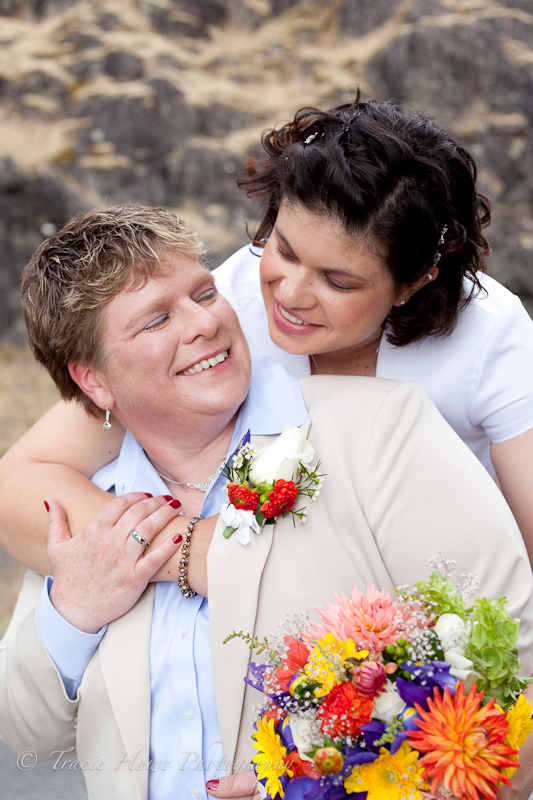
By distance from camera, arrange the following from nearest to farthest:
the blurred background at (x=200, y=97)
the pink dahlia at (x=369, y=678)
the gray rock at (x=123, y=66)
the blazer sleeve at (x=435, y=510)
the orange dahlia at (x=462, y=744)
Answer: the orange dahlia at (x=462, y=744), the pink dahlia at (x=369, y=678), the blazer sleeve at (x=435, y=510), the blurred background at (x=200, y=97), the gray rock at (x=123, y=66)

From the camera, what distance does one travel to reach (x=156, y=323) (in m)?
2.54

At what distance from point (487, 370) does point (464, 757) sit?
182 cm

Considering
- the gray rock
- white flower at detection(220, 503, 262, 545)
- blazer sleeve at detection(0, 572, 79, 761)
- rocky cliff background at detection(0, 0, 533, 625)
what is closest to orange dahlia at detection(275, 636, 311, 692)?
white flower at detection(220, 503, 262, 545)

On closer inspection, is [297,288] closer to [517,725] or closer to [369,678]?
[369,678]

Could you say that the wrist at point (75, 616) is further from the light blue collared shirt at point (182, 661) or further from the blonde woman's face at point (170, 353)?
the blonde woman's face at point (170, 353)

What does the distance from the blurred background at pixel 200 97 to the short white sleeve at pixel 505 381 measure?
801 centimetres

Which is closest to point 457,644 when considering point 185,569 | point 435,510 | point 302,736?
point 302,736

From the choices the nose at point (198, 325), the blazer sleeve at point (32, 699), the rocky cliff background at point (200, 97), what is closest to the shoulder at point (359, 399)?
the nose at point (198, 325)

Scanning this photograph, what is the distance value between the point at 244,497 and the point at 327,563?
1.14 ft

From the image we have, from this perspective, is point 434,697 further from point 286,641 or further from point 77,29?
point 77,29

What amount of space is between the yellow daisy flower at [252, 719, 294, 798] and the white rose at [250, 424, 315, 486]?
73cm

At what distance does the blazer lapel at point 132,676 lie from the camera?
7.57 ft

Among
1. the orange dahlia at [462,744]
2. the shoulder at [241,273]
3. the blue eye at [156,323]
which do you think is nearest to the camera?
the orange dahlia at [462,744]

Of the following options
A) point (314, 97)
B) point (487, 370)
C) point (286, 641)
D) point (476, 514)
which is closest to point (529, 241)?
point (314, 97)
